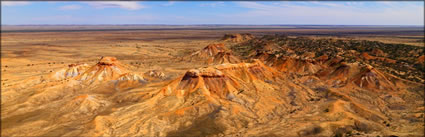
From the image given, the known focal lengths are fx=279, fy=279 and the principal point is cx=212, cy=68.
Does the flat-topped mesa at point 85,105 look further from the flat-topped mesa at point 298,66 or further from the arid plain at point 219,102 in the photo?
the flat-topped mesa at point 298,66

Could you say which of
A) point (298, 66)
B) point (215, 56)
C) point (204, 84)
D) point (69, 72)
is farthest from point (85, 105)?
point (215, 56)

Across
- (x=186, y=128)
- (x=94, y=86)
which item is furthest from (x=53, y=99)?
(x=186, y=128)

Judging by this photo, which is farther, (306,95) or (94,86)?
(94,86)

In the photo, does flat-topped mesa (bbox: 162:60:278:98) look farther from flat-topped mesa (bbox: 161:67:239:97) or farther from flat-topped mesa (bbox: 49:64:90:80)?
flat-topped mesa (bbox: 49:64:90:80)

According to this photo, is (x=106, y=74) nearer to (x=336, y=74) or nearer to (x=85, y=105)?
(x=85, y=105)

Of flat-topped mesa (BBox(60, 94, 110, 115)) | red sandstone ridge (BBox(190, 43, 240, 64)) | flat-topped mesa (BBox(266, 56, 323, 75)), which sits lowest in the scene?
flat-topped mesa (BBox(60, 94, 110, 115))

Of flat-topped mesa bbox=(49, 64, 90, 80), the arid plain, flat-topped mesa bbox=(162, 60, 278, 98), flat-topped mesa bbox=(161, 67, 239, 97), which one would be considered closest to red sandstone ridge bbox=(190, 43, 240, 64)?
the arid plain

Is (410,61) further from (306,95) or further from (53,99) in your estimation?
(53,99)

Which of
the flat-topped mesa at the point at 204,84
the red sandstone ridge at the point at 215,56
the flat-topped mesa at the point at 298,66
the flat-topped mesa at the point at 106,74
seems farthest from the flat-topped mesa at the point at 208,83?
the red sandstone ridge at the point at 215,56
